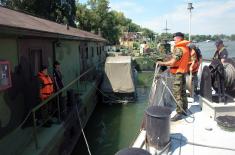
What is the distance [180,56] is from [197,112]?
1430mm

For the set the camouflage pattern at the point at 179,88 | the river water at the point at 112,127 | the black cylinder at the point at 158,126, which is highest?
the camouflage pattern at the point at 179,88

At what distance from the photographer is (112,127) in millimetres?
11758

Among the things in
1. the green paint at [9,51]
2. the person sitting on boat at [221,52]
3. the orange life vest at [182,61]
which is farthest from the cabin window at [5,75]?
the person sitting on boat at [221,52]

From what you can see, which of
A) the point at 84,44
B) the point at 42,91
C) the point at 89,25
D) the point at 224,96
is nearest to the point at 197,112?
the point at 224,96

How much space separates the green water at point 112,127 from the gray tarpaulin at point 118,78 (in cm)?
95

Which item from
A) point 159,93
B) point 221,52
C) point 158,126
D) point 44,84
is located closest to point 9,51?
point 44,84

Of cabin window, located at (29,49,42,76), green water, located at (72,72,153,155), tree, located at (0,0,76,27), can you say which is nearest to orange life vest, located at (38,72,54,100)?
cabin window, located at (29,49,42,76)

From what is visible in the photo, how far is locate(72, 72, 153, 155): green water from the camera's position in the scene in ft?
31.0

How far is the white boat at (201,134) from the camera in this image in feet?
13.8

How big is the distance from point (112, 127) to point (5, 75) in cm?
662

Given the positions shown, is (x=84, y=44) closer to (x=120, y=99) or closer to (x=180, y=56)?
(x=120, y=99)

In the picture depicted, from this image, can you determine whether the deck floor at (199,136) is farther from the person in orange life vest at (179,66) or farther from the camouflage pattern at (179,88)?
the camouflage pattern at (179,88)

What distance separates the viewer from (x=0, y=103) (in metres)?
5.84

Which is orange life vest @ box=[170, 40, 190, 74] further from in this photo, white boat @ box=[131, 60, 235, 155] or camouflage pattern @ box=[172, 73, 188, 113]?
white boat @ box=[131, 60, 235, 155]
